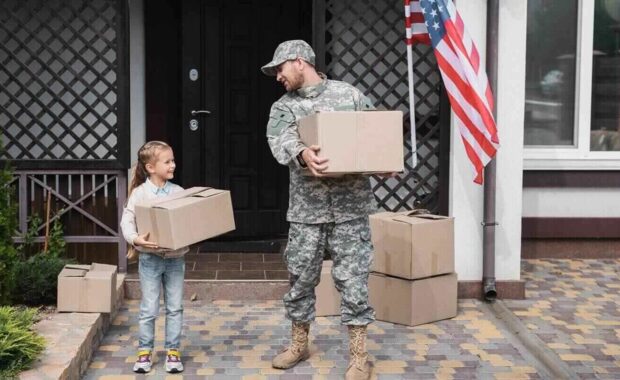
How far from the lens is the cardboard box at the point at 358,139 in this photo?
4910 millimetres

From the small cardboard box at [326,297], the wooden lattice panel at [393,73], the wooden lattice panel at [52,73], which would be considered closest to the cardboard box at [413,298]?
the small cardboard box at [326,297]

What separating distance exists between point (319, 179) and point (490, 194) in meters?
2.25

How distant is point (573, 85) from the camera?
889cm

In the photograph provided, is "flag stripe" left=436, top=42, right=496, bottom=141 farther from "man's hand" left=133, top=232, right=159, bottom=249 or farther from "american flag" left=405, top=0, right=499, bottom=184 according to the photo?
"man's hand" left=133, top=232, right=159, bottom=249

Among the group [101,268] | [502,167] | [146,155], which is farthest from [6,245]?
[502,167]

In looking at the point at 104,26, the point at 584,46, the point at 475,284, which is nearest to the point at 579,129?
the point at 584,46

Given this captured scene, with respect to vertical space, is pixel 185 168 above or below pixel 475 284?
above

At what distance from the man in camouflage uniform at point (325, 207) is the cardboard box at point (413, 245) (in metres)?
1.09

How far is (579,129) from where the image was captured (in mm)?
8812

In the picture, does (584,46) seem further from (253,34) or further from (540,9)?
(253,34)

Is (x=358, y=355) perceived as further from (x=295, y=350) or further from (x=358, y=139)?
(x=358, y=139)

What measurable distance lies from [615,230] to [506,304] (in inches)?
90.1

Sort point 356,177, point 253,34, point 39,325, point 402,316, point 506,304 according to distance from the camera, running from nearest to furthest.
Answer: point 356,177, point 39,325, point 402,316, point 506,304, point 253,34

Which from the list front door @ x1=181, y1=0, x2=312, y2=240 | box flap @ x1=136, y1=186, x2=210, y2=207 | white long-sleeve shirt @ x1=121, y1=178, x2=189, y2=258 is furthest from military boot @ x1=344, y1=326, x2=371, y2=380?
front door @ x1=181, y1=0, x2=312, y2=240
